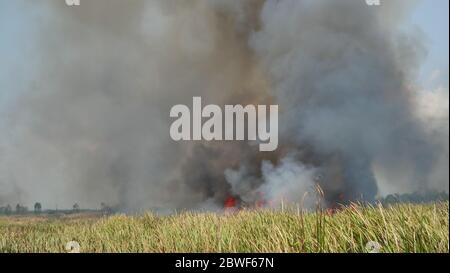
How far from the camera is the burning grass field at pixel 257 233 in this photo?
548cm

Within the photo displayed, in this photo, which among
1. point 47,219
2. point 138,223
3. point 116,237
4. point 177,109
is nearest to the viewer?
point 177,109

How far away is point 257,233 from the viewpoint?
608 cm

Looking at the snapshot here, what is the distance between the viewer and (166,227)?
6.68m

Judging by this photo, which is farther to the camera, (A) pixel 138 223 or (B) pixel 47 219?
(A) pixel 138 223

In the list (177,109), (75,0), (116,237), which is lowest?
(116,237)

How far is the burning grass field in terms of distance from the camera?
18.0 feet

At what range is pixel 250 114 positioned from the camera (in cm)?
580
